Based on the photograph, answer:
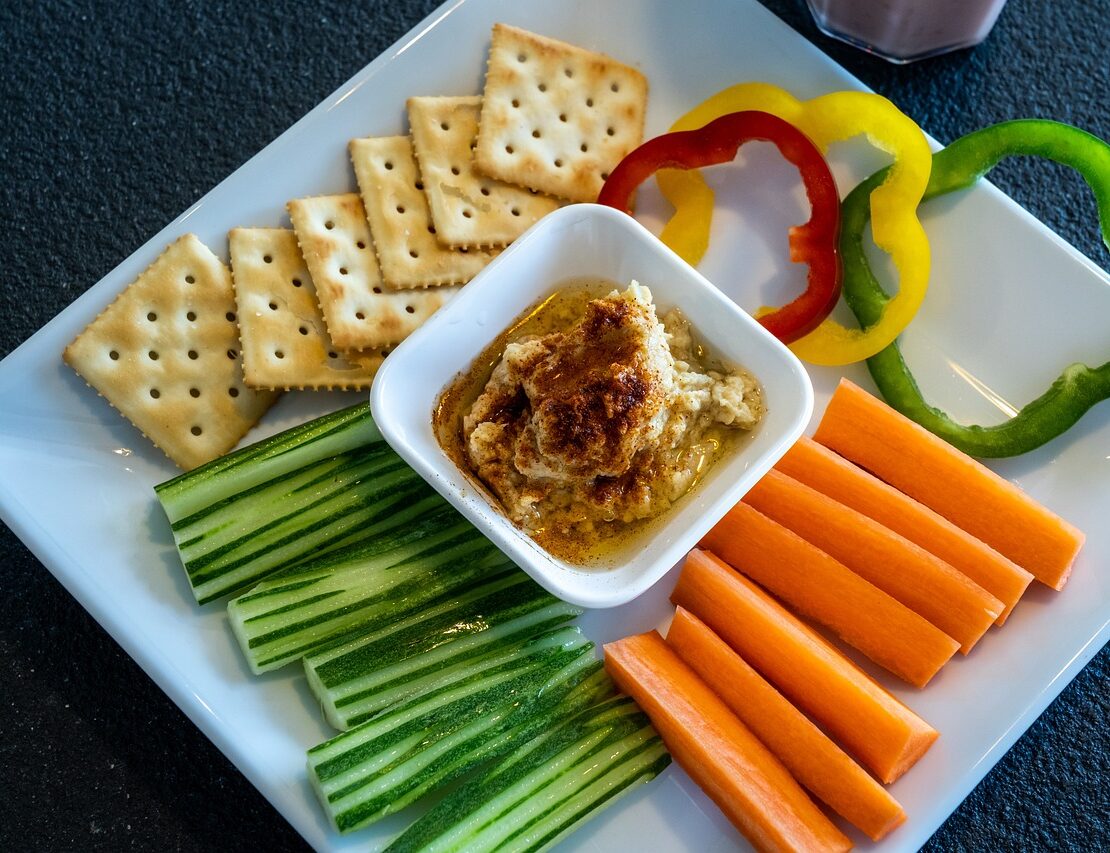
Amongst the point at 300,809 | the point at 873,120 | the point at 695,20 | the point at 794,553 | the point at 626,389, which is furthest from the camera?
the point at 695,20

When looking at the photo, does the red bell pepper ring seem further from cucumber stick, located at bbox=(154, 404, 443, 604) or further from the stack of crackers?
cucumber stick, located at bbox=(154, 404, 443, 604)

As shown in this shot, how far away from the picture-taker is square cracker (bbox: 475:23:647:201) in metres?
3.09

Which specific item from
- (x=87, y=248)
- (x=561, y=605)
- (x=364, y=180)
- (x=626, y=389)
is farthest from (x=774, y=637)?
(x=87, y=248)

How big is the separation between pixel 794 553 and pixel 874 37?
168cm

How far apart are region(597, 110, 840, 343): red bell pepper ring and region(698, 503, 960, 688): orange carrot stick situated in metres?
0.58

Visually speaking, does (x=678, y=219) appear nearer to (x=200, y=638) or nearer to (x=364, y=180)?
(x=364, y=180)

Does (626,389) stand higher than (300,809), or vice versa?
(626,389)

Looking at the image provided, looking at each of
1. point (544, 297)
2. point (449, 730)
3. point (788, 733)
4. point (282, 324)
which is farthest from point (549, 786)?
point (282, 324)

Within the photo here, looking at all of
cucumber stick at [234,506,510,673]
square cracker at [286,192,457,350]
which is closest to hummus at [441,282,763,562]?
cucumber stick at [234,506,510,673]

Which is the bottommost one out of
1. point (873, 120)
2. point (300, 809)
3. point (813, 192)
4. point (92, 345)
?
point (300, 809)

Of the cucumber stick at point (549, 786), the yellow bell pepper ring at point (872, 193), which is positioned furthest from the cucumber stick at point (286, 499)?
the yellow bell pepper ring at point (872, 193)

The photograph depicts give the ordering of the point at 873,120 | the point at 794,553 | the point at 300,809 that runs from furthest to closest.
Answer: the point at 873,120, the point at 794,553, the point at 300,809

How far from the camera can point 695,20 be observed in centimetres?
319

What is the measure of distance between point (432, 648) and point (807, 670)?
Result: 38.2 inches
